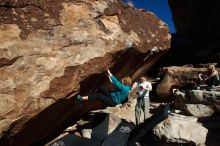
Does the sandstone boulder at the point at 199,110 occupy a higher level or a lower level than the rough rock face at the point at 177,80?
lower

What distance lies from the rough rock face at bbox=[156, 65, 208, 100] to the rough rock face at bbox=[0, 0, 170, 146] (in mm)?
4285

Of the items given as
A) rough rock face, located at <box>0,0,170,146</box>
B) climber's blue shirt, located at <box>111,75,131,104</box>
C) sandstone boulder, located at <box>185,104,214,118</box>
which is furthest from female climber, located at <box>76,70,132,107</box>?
sandstone boulder, located at <box>185,104,214,118</box>

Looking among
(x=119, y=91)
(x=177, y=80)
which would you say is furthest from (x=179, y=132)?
(x=177, y=80)

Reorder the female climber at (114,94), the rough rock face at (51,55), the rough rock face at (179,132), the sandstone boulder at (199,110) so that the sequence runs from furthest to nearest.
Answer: the sandstone boulder at (199,110) < the rough rock face at (179,132) < the female climber at (114,94) < the rough rock face at (51,55)

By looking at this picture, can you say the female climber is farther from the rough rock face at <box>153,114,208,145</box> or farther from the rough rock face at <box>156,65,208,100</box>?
the rough rock face at <box>156,65,208,100</box>

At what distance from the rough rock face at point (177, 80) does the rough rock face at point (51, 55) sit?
14.1 ft

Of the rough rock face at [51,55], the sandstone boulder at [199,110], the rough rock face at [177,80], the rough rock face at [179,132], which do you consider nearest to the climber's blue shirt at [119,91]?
the rough rock face at [51,55]

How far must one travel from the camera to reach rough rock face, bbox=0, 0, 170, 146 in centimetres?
479

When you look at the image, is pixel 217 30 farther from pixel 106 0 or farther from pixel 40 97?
pixel 40 97

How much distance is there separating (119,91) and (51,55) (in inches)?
59.8

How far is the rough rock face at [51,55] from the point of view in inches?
189

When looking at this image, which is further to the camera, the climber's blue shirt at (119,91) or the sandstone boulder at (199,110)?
the sandstone boulder at (199,110)

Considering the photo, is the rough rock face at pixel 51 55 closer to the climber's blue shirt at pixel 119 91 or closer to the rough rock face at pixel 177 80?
the climber's blue shirt at pixel 119 91

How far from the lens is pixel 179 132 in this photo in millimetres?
6312
